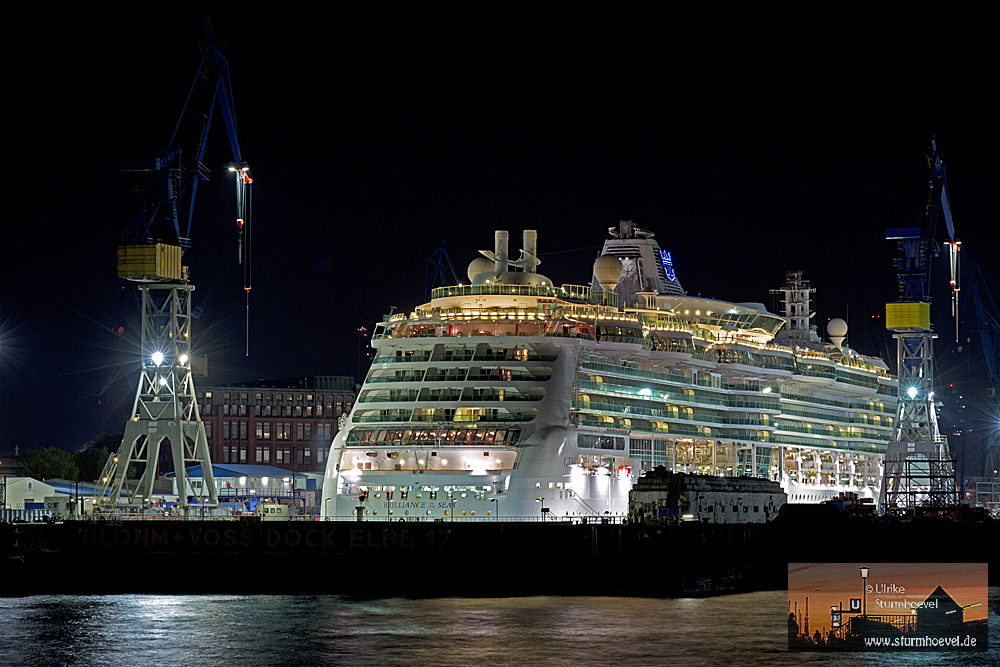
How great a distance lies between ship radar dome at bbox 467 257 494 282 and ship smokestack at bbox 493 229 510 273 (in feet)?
9.13

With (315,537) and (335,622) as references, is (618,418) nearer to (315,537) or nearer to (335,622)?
(315,537)

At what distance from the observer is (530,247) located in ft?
359

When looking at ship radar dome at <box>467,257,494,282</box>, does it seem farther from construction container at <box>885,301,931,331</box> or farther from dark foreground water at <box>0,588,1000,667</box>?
construction container at <box>885,301,931,331</box>

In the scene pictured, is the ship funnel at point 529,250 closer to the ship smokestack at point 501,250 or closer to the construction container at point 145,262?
the ship smokestack at point 501,250

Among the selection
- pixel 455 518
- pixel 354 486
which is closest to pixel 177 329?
pixel 354 486

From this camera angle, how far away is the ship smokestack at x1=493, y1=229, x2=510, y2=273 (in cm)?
10769

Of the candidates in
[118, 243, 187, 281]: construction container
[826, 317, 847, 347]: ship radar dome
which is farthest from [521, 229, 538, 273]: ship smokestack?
[826, 317, 847, 347]: ship radar dome

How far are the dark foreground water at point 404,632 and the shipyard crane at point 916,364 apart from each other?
2076 inches

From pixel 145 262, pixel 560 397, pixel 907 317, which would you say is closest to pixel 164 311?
pixel 145 262

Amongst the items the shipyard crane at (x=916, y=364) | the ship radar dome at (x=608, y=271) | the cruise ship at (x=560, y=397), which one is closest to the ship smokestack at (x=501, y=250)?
the cruise ship at (x=560, y=397)

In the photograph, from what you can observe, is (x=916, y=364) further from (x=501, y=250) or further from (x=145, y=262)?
(x=145, y=262)

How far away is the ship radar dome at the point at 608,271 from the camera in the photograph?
112125mm

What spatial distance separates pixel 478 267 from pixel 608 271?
948 centimetres

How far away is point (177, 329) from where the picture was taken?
104 m
